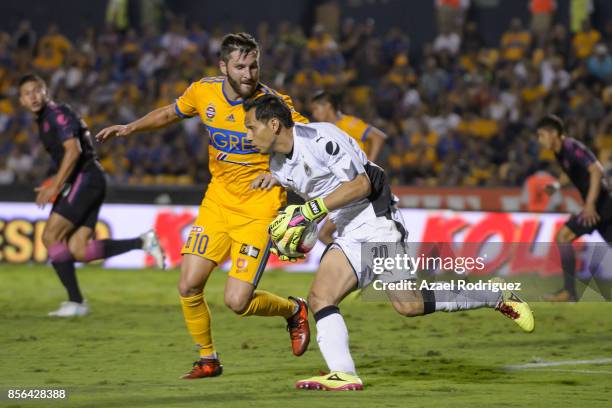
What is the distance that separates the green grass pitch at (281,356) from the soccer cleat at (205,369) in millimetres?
96

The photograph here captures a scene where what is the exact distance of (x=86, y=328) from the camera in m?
11.0

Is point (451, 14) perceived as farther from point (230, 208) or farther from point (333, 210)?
point (333, 210)

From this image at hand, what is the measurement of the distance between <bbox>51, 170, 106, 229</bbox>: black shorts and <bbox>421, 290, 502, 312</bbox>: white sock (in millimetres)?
5256

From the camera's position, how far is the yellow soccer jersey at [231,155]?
27.0 ft

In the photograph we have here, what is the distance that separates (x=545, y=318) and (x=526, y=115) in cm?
856

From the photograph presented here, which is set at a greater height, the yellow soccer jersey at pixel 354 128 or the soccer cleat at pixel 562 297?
the yellow soccer jersey at pixel 354 128

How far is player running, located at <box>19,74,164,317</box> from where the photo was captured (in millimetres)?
11625

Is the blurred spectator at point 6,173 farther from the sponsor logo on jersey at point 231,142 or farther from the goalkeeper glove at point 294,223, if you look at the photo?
the goalkeeper glove at point 294,223

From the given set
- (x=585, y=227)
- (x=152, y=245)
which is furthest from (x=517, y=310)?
(x=152, y=245)

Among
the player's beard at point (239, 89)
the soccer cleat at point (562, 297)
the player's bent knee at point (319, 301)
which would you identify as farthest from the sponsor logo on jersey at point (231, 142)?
the soccer cleat at point (562, 297)

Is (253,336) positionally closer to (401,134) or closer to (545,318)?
(545,318)

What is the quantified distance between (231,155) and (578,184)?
5.98m

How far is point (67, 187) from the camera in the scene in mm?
11844

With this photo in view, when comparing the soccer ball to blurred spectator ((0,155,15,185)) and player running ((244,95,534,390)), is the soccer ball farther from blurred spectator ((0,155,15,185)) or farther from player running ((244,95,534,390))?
blurred spectator ((0,155,15,185))
